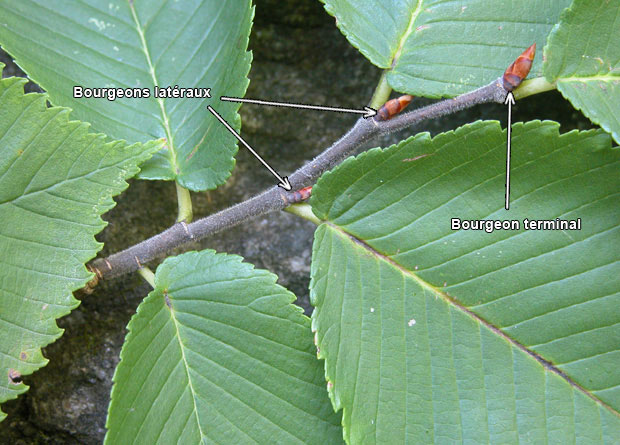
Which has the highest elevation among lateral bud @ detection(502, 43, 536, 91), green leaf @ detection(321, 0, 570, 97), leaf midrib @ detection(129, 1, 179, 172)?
green leaf @ detection(321, 0, 570, 97)

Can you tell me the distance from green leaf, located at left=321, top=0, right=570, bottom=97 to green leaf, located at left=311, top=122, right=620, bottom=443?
0.64ft

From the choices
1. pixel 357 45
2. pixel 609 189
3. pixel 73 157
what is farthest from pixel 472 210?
pixel 73 157

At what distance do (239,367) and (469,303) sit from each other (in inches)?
20.1

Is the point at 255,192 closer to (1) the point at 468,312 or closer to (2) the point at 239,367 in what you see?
(2) the point at 239,367

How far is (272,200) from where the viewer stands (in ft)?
4.45

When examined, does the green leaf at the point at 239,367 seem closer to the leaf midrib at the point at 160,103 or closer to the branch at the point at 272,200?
the branch at the point at 272,200

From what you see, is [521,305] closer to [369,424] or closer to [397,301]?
[397,301]

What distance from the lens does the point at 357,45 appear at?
1.31 m

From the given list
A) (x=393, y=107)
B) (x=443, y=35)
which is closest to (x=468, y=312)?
(x=393, y=107)

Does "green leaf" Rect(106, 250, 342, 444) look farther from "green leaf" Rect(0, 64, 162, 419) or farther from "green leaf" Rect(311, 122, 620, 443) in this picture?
"green leaf" Rect(0, 64, 162, 419)

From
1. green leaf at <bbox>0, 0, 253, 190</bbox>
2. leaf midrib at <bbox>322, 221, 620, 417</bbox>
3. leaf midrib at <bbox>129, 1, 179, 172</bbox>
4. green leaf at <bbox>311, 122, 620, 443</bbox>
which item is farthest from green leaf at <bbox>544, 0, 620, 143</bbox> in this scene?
leaf midrib at <bbox>129, 1, 179, 172</bbox>

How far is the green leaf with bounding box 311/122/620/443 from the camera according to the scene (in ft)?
3.98

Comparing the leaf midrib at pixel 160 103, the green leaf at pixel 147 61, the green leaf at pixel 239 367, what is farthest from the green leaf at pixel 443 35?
the green leaf at pixel 239 367

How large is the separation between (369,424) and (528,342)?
374mm
